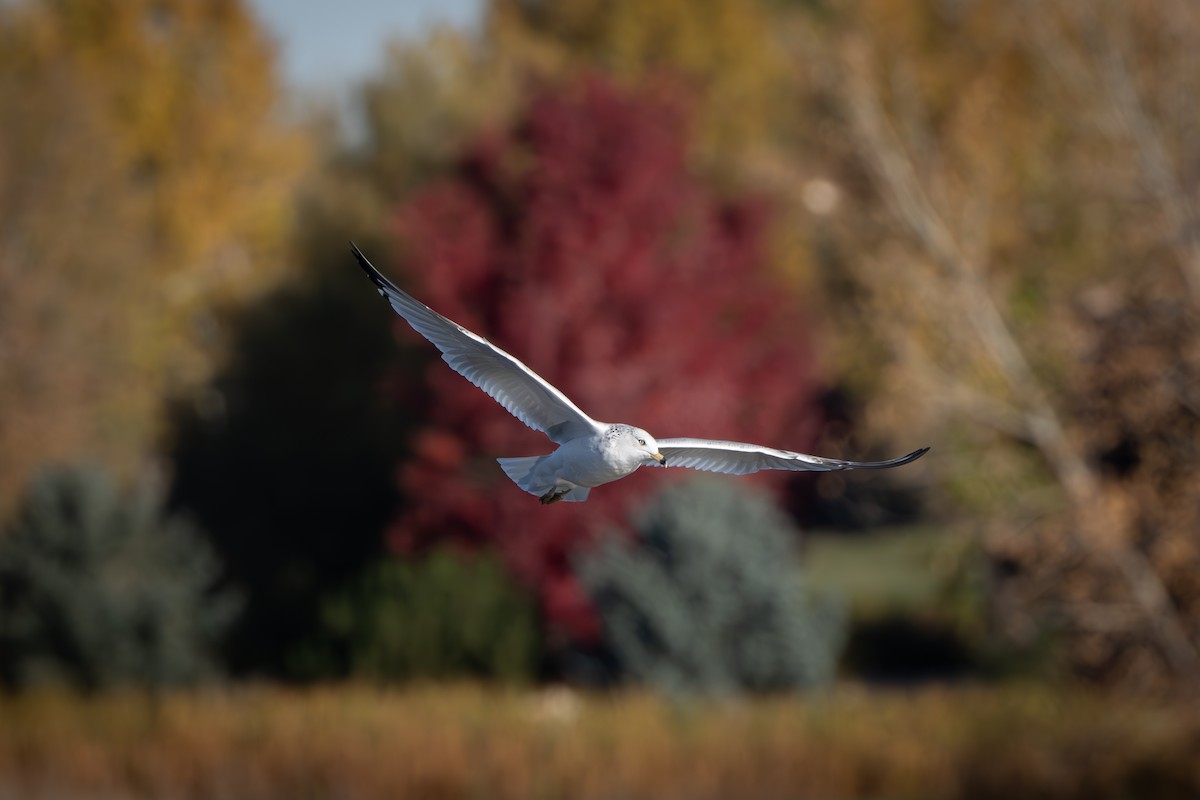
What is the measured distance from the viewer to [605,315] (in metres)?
18.3

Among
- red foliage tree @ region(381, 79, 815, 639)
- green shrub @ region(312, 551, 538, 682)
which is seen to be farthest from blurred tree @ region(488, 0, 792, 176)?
green shrub @ region(312, 551, 538, 682)

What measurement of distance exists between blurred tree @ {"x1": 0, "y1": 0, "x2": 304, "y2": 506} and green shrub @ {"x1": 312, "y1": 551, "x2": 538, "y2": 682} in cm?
532

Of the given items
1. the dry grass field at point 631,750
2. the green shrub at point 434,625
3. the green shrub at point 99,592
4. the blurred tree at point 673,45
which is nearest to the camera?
the dry grass field at point 631,750

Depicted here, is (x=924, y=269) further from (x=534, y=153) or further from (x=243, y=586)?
(x=243, y=586)

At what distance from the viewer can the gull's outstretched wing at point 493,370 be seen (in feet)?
20.1

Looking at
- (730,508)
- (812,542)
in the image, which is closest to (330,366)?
(730,508)

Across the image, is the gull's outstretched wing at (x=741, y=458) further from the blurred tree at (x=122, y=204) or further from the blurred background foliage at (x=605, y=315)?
the blurred tree at (x=122, y=204)

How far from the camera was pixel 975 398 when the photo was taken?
14.6 metres

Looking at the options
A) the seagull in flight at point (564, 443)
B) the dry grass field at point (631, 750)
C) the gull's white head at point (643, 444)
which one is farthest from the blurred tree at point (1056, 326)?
the gull's white head at point (643, 444)

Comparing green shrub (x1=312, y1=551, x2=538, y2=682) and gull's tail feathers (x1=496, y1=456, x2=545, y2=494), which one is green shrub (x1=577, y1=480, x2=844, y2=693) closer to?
green shrub (x1=312, y1=551, x2=538, y2=682)

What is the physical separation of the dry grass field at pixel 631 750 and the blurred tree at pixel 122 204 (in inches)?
277

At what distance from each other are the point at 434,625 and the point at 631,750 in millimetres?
3391

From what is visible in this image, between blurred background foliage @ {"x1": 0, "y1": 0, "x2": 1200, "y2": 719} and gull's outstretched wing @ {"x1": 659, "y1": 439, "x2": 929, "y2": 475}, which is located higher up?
blurred background foliage @ {"x1": 0, "y1": 0, "x2": 1200, "y2": 719}

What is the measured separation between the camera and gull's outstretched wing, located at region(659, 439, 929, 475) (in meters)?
5.84
